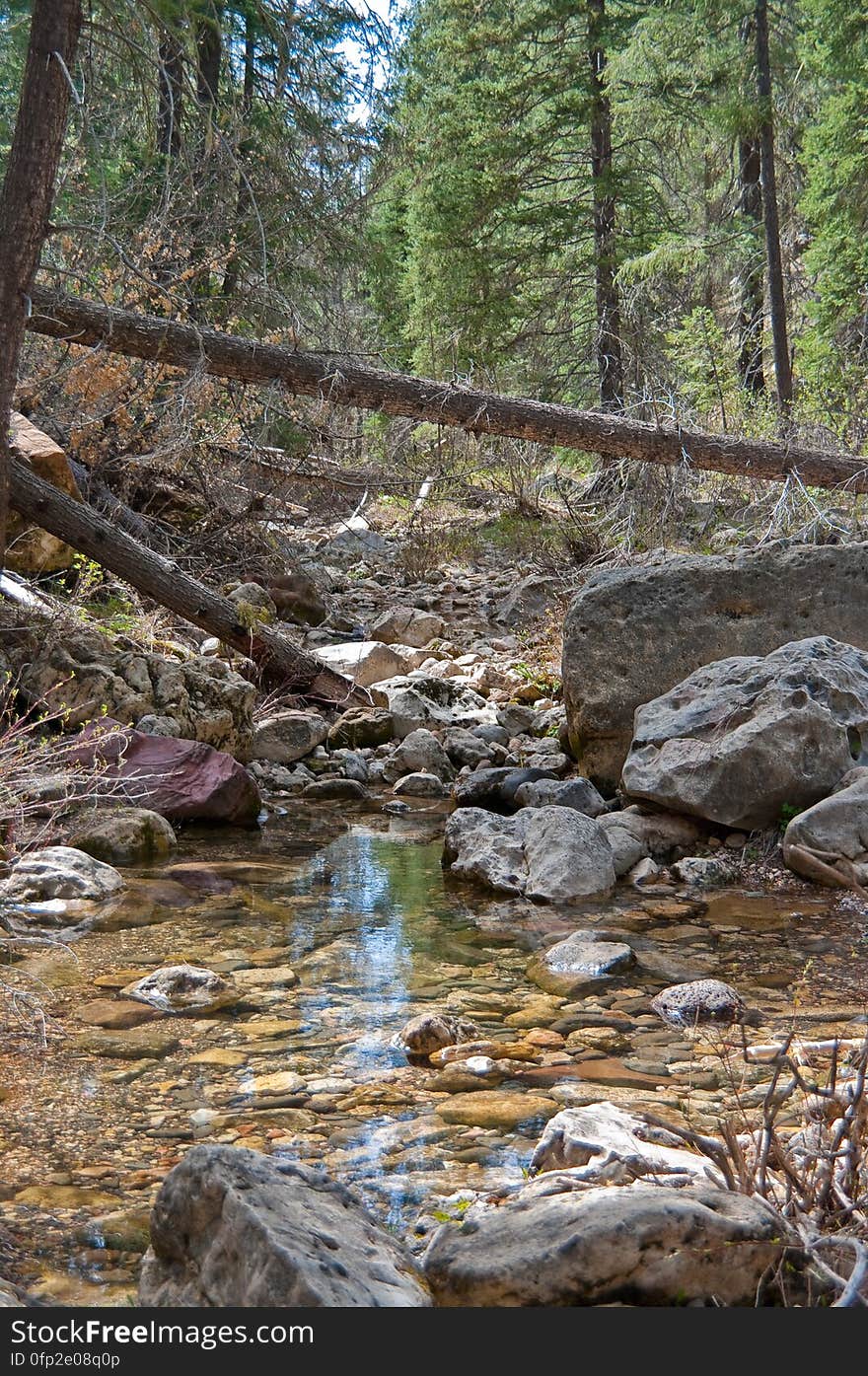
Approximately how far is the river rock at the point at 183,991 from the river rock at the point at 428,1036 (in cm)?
79

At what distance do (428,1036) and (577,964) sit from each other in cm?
105

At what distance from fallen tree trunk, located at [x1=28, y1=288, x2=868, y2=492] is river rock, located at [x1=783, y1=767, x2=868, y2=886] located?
4.28 meters

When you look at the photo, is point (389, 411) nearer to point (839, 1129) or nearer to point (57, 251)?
point (57, 251)

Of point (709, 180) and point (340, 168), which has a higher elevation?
point (709, 180)

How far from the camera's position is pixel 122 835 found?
6523 millimetres

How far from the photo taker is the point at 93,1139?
11.0 ft

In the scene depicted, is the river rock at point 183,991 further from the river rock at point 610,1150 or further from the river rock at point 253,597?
the river rock at point 253,597

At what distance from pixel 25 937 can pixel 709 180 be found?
15644mm

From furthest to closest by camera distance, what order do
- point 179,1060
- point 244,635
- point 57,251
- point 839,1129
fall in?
point 57,251 → point 244,635 → point 179,1060 → point 839,1129

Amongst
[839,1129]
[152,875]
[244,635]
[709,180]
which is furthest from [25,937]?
[709,180]

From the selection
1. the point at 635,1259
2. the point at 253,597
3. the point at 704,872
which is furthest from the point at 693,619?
the point at 635,1259

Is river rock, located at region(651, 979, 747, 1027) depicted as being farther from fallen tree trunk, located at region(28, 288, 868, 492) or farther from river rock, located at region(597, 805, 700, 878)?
fallen tree trunk, located at region(28, 288, 868, 492)

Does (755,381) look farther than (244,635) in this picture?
Yes

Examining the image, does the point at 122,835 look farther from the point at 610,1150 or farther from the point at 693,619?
the point at 610,1150
